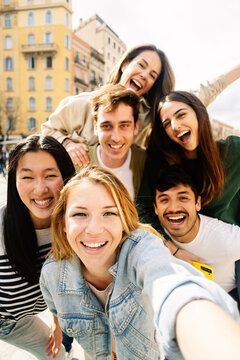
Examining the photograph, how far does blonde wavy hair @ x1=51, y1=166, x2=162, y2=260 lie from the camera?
1362 millimetres

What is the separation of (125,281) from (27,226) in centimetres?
76

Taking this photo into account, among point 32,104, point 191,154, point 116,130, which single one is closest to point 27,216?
point 116,130

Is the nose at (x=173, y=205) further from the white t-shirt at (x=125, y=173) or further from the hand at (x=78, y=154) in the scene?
the hand at (x=78, y=154)

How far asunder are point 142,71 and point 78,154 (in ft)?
3.70

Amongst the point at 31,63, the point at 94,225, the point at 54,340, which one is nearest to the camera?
the point at 94,225

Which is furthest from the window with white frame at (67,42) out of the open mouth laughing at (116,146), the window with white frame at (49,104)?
the open mouth laughing at (116,146)

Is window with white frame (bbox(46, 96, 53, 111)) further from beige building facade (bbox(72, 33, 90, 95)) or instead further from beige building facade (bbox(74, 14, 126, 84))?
beige building facade (bbox(74, 14, 126, 84))

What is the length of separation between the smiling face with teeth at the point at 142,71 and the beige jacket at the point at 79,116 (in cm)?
17

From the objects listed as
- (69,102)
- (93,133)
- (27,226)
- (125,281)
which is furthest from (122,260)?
(69,102)

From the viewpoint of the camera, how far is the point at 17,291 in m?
1.62

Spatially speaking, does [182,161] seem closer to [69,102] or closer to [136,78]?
[136,78]

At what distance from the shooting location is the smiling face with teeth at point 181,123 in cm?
191

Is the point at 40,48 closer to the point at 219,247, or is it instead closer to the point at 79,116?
the point at 79,116

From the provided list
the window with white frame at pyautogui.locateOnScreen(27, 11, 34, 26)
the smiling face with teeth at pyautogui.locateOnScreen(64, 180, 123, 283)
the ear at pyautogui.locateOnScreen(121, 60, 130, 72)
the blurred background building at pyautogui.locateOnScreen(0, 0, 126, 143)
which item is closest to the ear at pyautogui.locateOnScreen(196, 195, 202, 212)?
the smiling face with teeth at pyautogui.locateOnScreen(64, 180, 123, 283)
